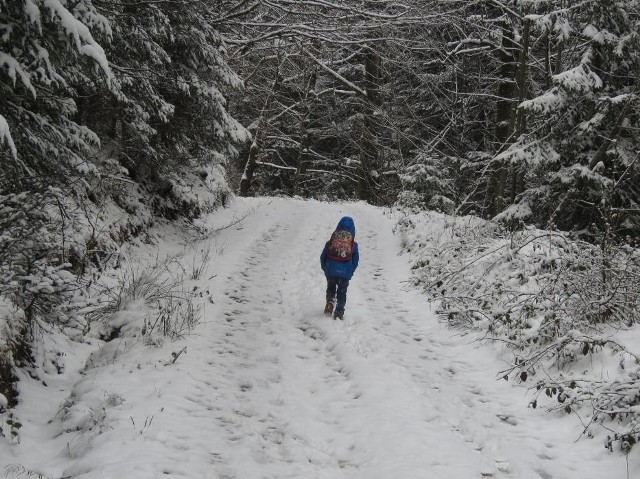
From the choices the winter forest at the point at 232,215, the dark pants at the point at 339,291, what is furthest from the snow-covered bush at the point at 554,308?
the dark pants at the point at 339,291

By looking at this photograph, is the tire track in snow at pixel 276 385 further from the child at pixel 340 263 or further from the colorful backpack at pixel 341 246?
the colorful backpack at pixel 341 246

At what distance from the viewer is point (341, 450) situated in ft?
14.8

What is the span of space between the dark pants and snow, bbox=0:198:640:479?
29cm

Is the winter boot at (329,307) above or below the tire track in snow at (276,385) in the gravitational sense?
above

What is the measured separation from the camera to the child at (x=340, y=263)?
8070 mm

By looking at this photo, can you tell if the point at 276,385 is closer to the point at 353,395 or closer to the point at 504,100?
the point at 353,395

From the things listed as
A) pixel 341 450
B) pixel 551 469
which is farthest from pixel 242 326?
pixel 551 469

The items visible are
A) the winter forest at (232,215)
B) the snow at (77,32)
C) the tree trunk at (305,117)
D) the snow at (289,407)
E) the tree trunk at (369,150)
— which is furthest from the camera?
the tree trunk at (305,117)

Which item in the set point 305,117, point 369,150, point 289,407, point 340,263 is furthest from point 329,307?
point 305,117

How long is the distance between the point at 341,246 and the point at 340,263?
29 centimetres

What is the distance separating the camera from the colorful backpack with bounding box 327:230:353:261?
8180 mm

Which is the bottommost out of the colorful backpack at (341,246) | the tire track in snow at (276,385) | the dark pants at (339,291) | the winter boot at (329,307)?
the tire track in snow at (276,385)

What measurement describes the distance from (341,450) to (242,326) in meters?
3.15

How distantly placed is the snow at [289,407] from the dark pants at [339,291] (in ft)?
0.94
